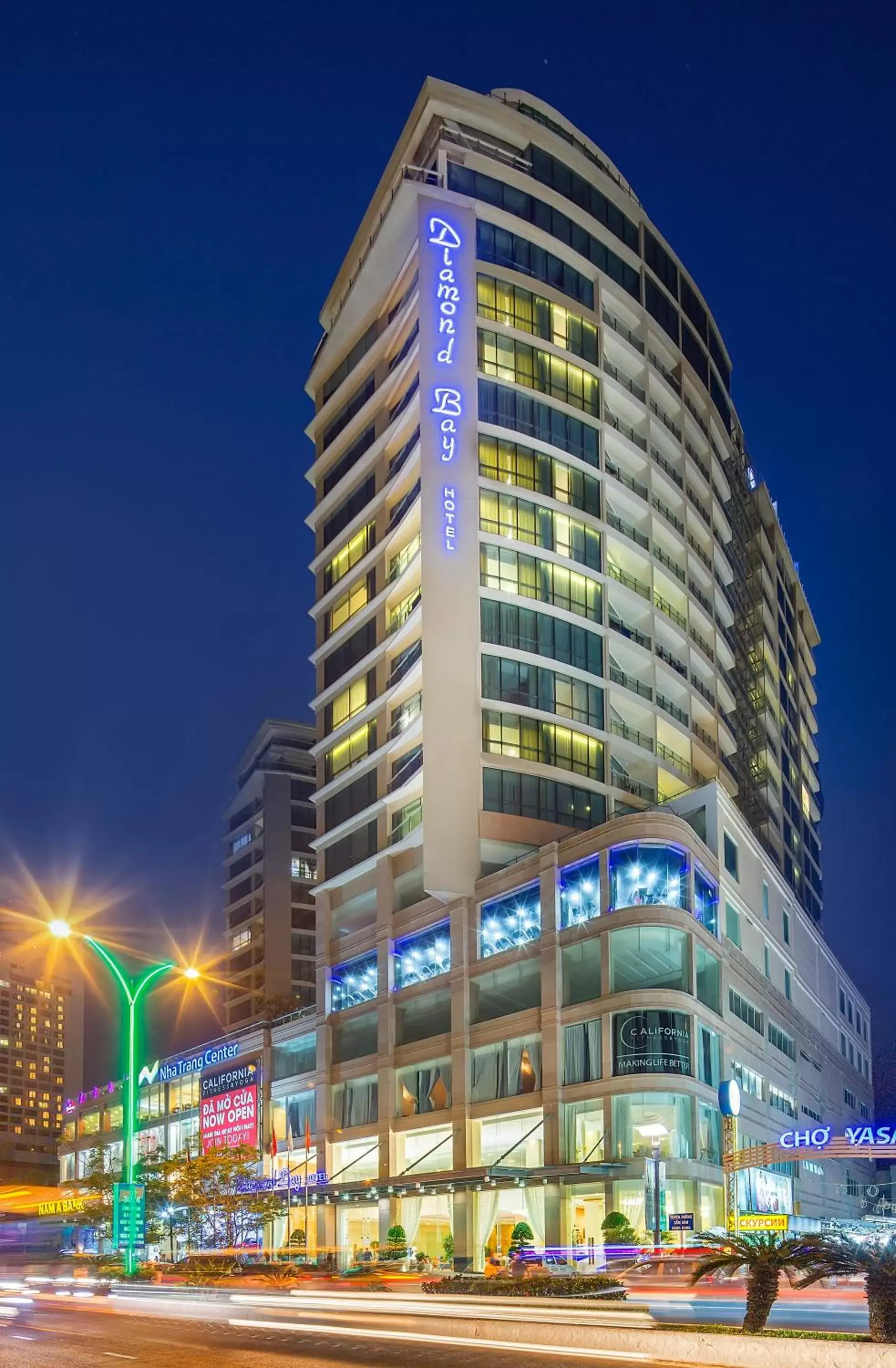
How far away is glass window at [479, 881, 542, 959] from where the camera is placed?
78.8m

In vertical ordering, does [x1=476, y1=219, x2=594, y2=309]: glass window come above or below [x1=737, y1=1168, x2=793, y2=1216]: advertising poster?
above

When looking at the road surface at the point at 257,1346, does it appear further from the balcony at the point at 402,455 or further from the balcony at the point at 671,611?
the balcony at the point at 671,611

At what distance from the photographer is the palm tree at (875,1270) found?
68.9 feet

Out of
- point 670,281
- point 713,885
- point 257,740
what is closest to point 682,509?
point 670,281

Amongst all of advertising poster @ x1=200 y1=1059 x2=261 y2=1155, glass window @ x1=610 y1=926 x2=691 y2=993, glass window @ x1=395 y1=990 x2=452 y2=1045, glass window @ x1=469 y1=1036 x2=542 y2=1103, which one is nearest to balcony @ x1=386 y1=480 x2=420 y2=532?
glass window @ x1=395 y1=990 x2=452 y2=1045

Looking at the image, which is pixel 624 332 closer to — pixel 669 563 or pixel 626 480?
pixel 626 480

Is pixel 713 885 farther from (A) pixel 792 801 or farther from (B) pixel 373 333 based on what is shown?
(A) pixel 792 801

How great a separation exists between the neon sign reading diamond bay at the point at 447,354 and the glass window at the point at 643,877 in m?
22.6

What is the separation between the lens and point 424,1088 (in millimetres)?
85750

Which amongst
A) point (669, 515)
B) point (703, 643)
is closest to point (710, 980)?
point (703, 643)

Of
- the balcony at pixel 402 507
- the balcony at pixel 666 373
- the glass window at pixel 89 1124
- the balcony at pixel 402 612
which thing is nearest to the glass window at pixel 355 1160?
the balcony at pixel 402 612

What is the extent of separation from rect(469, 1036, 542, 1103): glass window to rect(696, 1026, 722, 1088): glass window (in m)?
8.57

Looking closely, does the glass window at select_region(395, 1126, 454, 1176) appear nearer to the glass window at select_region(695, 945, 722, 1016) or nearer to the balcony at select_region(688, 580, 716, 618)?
the glass window at select_region(695, 945, 722, 1016)

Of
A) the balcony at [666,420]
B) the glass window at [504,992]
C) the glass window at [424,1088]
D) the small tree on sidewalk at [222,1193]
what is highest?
the balcony at [666,420]
